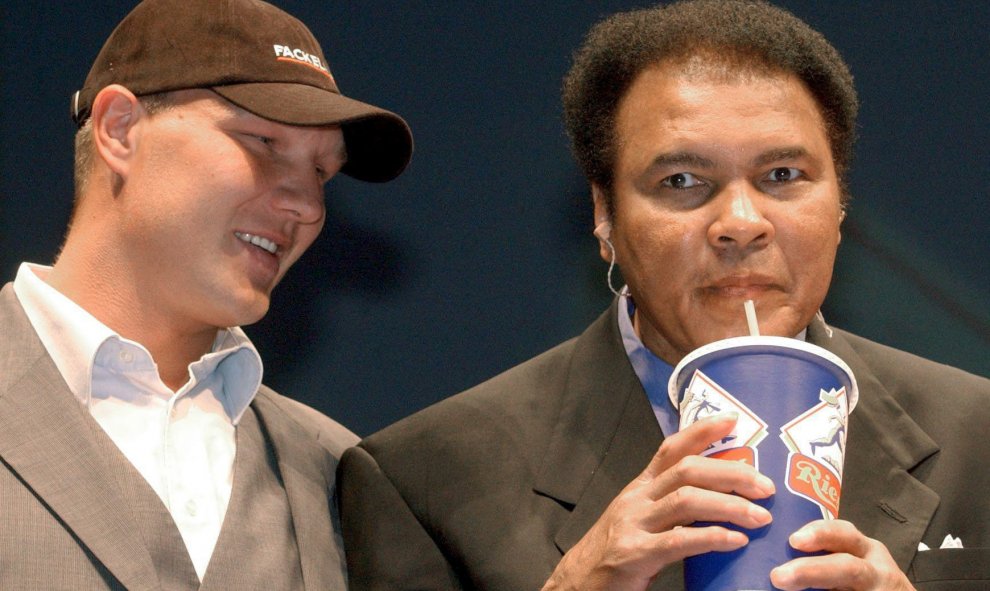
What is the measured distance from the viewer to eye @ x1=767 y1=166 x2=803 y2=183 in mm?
2179

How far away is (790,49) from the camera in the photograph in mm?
2289

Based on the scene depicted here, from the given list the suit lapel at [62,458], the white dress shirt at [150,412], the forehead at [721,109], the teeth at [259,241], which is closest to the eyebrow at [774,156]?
the forehead at [721,109]

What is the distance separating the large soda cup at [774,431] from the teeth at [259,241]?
1106mm

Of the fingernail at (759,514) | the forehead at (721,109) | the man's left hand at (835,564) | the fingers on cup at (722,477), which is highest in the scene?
the forehead at (721,109)

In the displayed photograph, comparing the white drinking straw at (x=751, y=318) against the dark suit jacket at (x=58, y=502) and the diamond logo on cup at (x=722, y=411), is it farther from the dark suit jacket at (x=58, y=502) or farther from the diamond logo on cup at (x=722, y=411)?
the dark suit jacket at (x=58, y=502)

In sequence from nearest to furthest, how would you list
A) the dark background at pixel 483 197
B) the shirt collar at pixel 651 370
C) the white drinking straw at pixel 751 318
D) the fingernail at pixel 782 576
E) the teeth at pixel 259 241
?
the fingernail at pixel 782 576 < the white drinking straw at pixel 751 318 < the shirt collar at pixel 651 370 < the teeth at pixel 259 241 < the dark background at pixel 483 197

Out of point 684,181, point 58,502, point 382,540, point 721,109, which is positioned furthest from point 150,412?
point 721,109

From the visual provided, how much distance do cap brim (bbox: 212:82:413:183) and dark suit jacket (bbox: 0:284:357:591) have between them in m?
0.59

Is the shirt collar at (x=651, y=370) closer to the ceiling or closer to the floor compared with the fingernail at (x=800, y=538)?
closer to the ceiling

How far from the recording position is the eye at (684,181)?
7.17ft

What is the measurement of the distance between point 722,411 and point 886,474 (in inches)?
27.1

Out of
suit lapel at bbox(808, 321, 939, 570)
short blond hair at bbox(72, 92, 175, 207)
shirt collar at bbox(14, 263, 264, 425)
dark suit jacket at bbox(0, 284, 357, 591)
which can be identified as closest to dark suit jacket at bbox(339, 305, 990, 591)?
suit lapel at bbox(808, 321, 939, 570)

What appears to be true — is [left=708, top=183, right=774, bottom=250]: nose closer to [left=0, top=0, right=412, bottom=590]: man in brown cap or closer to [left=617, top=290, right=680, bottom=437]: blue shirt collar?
[left=617, top=290, right=680, bottom=437]: blue shirt collar

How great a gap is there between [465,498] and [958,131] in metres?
1.65
